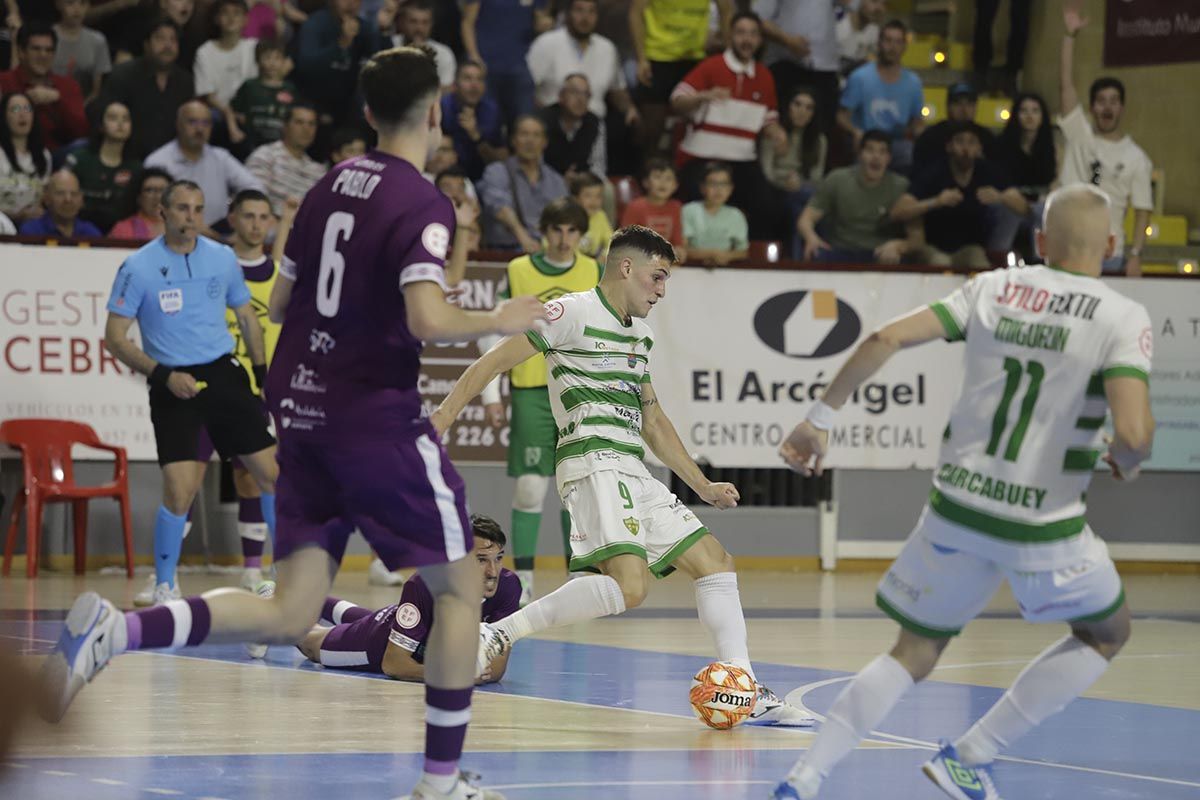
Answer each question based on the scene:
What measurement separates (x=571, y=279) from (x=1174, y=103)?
962 centimetres

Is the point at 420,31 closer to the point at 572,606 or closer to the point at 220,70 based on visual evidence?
the point at 220,70

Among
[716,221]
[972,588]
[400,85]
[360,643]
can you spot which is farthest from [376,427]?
[716,221]

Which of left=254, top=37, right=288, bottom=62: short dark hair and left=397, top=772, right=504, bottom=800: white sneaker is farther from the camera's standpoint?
left=254, top=37, right=288, bottom=62: short dark hair

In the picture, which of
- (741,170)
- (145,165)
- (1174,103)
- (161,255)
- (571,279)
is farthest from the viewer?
(1174,103)

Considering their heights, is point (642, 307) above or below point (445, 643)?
above

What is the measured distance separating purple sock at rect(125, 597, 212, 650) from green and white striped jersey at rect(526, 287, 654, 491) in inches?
101

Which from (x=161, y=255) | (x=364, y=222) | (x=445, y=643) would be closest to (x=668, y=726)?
(x=445, y=643)

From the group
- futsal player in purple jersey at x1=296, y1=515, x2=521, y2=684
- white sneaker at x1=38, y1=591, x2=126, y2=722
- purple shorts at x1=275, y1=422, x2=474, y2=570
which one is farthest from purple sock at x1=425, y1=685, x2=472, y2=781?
futsal player in purple jersey at x1=296, y1=515, x2=521, y2=684

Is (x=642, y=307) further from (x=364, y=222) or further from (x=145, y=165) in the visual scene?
(x=145, y=165)

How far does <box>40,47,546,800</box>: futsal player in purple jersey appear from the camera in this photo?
479 centimetres

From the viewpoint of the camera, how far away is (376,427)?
4.81 meters

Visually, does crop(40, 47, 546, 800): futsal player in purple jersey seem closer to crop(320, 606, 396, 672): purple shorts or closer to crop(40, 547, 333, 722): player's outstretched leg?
crop(40, 547, 333, 722): player's outstretched leg

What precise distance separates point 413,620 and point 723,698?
1.67 meters

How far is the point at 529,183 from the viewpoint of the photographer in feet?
47.3
